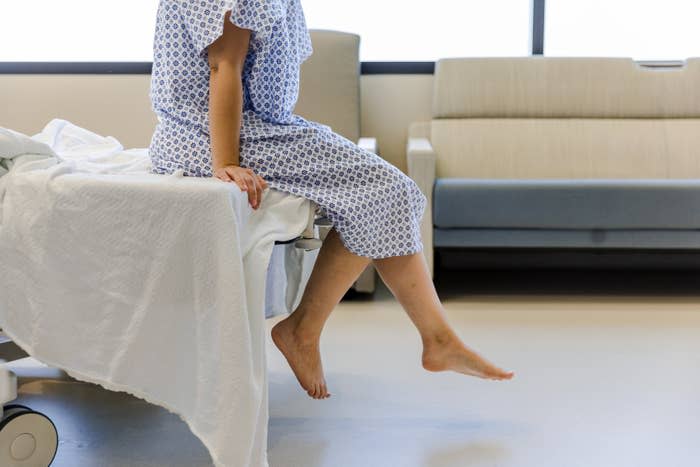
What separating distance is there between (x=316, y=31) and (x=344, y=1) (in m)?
0.49

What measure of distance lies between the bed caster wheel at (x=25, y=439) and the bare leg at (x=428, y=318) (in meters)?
0.69

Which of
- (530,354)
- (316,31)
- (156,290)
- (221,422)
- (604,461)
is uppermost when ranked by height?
(316,31)

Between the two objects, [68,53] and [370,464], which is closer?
[370,464]

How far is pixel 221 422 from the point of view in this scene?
1254mm

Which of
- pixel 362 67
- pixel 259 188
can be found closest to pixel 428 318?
pixel 259 188

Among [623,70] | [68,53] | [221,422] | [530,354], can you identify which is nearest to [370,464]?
[221,422]

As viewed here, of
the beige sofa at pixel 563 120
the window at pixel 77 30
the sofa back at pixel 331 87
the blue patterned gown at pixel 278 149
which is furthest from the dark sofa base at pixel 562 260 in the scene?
the blue patterned gown at pixel 278 149

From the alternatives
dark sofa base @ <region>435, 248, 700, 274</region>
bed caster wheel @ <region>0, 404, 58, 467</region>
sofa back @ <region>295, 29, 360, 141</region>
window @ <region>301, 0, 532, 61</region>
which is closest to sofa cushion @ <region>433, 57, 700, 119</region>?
window @ <region>301, 0, 532, 61</region>

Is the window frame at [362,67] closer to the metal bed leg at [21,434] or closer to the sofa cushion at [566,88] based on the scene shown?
the sofa cushion at [566,88]

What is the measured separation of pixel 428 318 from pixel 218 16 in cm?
72

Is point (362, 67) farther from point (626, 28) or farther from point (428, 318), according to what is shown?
point (428, 318)

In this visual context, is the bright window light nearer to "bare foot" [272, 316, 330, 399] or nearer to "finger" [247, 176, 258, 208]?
"bare foot" [272, 316, 330, 399]

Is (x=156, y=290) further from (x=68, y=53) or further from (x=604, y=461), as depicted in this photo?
(x=68, y=53)

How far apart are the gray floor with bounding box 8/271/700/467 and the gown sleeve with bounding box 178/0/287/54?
799 millimetres
